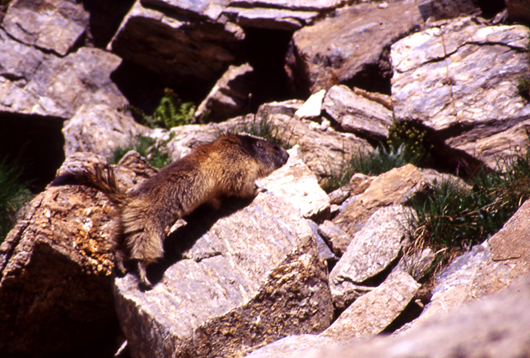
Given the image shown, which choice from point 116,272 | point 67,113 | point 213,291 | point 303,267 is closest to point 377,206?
point 303,267

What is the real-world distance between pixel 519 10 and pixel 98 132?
8.29 meters

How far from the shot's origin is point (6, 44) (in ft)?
30.9

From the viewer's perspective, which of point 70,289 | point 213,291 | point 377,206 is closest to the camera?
point 213,291

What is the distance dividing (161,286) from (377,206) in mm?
3241

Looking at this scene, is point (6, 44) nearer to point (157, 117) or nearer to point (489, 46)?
point (157, 117)

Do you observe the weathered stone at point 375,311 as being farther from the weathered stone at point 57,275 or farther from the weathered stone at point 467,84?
the weathered stone at point 467,84

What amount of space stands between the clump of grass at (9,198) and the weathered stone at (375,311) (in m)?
5.28

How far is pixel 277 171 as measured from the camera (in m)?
6.26

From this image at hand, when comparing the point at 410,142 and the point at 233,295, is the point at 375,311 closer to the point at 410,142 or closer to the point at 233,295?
the point at 233,295

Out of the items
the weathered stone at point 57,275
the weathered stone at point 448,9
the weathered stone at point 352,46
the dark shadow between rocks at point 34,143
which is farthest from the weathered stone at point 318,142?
the dark shadow between rocks at point 34,143

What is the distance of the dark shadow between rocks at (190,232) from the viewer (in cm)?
431

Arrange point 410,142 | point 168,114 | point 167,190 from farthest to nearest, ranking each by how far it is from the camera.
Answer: point 168,114 → point 410,142 → point 167,190

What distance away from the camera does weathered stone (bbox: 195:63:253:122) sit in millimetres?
9836

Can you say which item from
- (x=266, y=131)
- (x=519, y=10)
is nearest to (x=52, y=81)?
(x=266, y=131)
